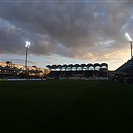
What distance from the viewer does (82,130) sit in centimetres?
571

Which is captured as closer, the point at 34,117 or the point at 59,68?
the point at 34,117

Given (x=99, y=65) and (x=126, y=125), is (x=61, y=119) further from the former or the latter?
(x=99, y=65)

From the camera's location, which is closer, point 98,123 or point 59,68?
point 98,123

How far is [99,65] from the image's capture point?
121625 millimetres

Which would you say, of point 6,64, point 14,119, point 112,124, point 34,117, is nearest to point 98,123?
point 112,124

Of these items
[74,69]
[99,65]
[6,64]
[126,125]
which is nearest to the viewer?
[126,125]

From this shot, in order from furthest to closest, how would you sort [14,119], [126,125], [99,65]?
[99,65] → [14,119] → [126,125]

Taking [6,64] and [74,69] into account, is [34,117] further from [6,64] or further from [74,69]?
[74,69]

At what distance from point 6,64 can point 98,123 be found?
113 metres

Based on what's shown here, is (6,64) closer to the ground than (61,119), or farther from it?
farther from it

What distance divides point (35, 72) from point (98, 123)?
124064 millimetres

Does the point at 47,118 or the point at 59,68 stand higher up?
the point at 59,68

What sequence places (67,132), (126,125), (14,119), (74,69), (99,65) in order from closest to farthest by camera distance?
(67,132)
(126,125)
(14,119)
(99,65)
(74,69)

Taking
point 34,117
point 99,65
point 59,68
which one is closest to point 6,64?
point 59,68
